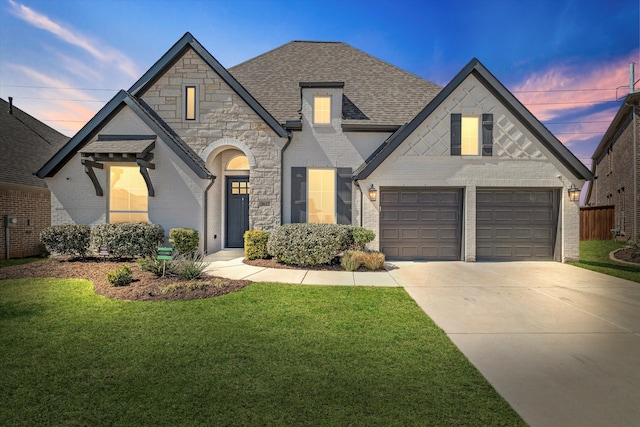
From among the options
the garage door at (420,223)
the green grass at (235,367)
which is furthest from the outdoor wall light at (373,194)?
Result: the green grass at (235,367)

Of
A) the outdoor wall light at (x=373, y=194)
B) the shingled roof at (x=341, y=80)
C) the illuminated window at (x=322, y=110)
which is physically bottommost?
the outdoor wall light at (x=373, y=194)

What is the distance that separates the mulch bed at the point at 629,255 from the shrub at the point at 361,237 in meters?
9.65

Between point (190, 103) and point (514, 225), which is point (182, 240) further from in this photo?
point (514, 225)

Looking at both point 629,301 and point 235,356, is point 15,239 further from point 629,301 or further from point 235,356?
point 629,301

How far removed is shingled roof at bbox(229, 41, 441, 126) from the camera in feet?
39.3

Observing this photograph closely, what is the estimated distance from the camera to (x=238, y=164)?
1212 cm

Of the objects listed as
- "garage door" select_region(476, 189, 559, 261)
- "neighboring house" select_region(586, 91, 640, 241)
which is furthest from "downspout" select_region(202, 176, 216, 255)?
"neighboring house" select_region(586, 91, 640, 241)

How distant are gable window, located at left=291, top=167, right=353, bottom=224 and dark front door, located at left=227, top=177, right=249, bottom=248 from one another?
238 centimetres

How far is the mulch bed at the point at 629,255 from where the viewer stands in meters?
10.4

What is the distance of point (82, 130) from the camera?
10.0m

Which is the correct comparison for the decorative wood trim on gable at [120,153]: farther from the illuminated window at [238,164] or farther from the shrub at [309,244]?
the shrub at [309,244]

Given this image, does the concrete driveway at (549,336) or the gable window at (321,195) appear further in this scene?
the gable window at (321,195)

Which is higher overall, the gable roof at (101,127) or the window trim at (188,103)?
the window trim at (188,103)

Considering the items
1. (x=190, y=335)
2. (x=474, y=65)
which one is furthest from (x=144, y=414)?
(x=474, y=65)
